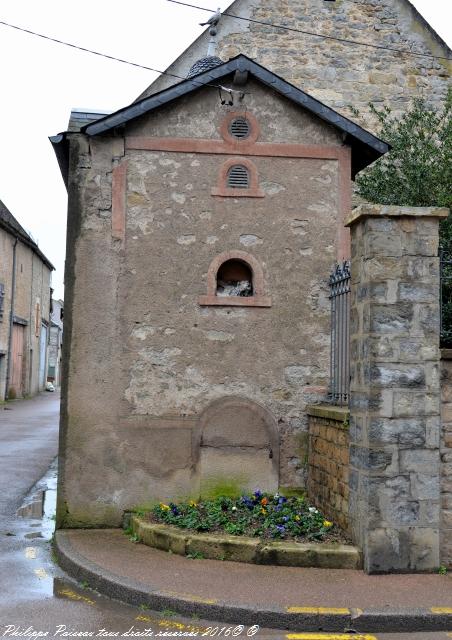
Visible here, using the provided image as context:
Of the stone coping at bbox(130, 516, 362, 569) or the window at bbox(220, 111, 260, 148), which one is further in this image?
the window at bbox(220, 111, 260, 148)

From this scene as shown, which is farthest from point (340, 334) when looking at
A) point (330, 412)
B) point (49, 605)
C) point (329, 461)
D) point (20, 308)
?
point (20, 308)

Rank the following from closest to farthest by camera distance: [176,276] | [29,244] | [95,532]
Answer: [95,532]
[176,276]
[29,244]

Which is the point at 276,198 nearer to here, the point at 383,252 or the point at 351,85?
the point at 383,252

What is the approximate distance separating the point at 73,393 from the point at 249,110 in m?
3.67

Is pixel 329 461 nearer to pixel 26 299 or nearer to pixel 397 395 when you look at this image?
pixel 397 395

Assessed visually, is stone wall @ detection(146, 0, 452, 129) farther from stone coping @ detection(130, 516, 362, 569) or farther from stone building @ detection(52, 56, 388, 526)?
stone coping @ detection(130, 516, 362, 569)

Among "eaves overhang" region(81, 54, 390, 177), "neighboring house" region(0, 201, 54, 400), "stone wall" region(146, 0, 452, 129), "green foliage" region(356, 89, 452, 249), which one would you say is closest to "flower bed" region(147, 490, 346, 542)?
"eaves overhang" region(81, 54, 390, 177)

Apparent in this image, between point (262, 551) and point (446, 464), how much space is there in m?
1.80

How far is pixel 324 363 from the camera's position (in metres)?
8.24

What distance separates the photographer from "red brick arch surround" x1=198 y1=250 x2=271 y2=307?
817cm

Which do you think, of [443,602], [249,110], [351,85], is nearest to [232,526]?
[443,602]

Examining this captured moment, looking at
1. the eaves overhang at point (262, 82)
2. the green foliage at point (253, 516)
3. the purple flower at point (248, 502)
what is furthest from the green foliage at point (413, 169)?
the purple flower at point (248, 502)

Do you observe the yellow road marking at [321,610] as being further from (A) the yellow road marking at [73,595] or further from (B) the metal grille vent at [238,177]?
(B) the metal grille vent at [238,177]

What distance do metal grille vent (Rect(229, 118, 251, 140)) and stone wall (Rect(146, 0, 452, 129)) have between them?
7.27 meters
